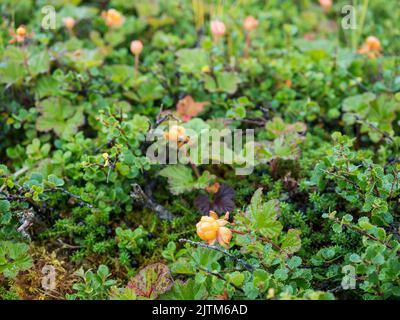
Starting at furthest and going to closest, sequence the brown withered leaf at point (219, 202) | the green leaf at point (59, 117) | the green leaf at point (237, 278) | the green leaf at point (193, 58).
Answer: the green leaf at point (193, 58) → the green leaf at point (59, 117) → the brown withered leaf at point (219, 202) → the green leaf at point (237, 278)

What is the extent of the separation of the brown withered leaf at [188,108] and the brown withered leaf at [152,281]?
2.49ft

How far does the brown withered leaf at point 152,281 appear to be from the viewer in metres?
1.58

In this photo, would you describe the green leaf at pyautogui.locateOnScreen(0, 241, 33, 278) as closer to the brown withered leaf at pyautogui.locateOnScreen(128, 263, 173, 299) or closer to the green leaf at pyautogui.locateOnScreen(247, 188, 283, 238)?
Result: the brown withered leaf at pyautogui.locateOnScreen(128, 263, 173, 299)

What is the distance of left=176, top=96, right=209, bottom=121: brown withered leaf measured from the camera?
7.19 ft

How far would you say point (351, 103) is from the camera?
2250mm

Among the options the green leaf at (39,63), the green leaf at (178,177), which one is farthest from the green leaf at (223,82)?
the green leaf at (39,63)

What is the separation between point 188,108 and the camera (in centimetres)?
221

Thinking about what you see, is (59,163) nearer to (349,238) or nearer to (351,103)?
(349,238)

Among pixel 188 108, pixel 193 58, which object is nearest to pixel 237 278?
pixel 188 108

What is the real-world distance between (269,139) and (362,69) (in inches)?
27.9

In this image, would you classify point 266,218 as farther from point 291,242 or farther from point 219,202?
point 219,202

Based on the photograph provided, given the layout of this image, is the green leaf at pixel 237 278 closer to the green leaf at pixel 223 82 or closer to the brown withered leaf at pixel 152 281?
the brown withered leaf at pixel 152 281

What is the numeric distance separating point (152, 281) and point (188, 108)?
0.86 m
